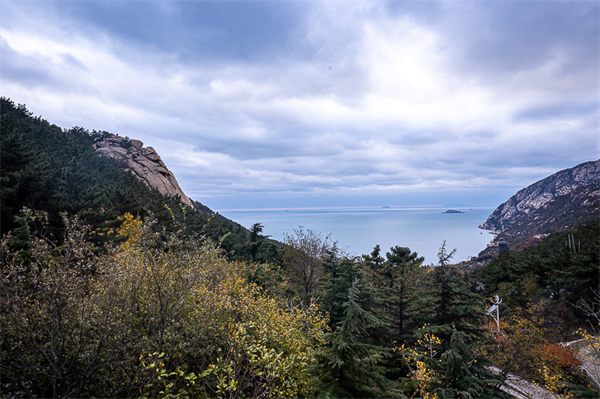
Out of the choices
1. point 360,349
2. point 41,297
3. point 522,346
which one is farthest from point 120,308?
point 522,346

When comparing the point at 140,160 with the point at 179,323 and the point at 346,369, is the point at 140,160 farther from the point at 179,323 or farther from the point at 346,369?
the point at 346,369

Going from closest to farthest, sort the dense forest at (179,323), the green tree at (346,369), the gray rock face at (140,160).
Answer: the dense forest at (179,323), the green tree at (346,369), the gray rock face at (140,160)

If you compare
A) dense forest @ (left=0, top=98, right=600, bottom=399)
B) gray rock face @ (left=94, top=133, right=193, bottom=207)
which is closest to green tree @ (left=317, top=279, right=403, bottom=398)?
dense forest @ (left=0, top=98, right=600, bottom=399)

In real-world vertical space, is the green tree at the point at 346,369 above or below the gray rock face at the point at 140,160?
below

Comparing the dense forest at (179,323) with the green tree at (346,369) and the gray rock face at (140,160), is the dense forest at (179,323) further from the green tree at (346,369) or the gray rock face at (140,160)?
the gray rock face at (140,160)

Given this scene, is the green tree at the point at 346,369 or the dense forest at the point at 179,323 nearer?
the dense forest at the point at 179,323

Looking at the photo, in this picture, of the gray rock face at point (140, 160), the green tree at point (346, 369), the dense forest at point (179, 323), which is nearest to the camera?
the dense forest at point (179, 323)

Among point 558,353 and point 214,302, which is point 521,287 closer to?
point 558,353

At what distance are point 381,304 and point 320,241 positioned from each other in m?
15.8

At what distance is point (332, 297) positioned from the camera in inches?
707

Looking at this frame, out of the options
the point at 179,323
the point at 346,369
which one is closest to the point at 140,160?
the point at 179,323

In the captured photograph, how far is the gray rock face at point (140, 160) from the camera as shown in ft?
194

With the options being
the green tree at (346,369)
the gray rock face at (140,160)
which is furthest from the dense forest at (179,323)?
the gray rock face at (140,160)

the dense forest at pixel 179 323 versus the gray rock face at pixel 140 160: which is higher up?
the gray rock face at pixel 140 160
